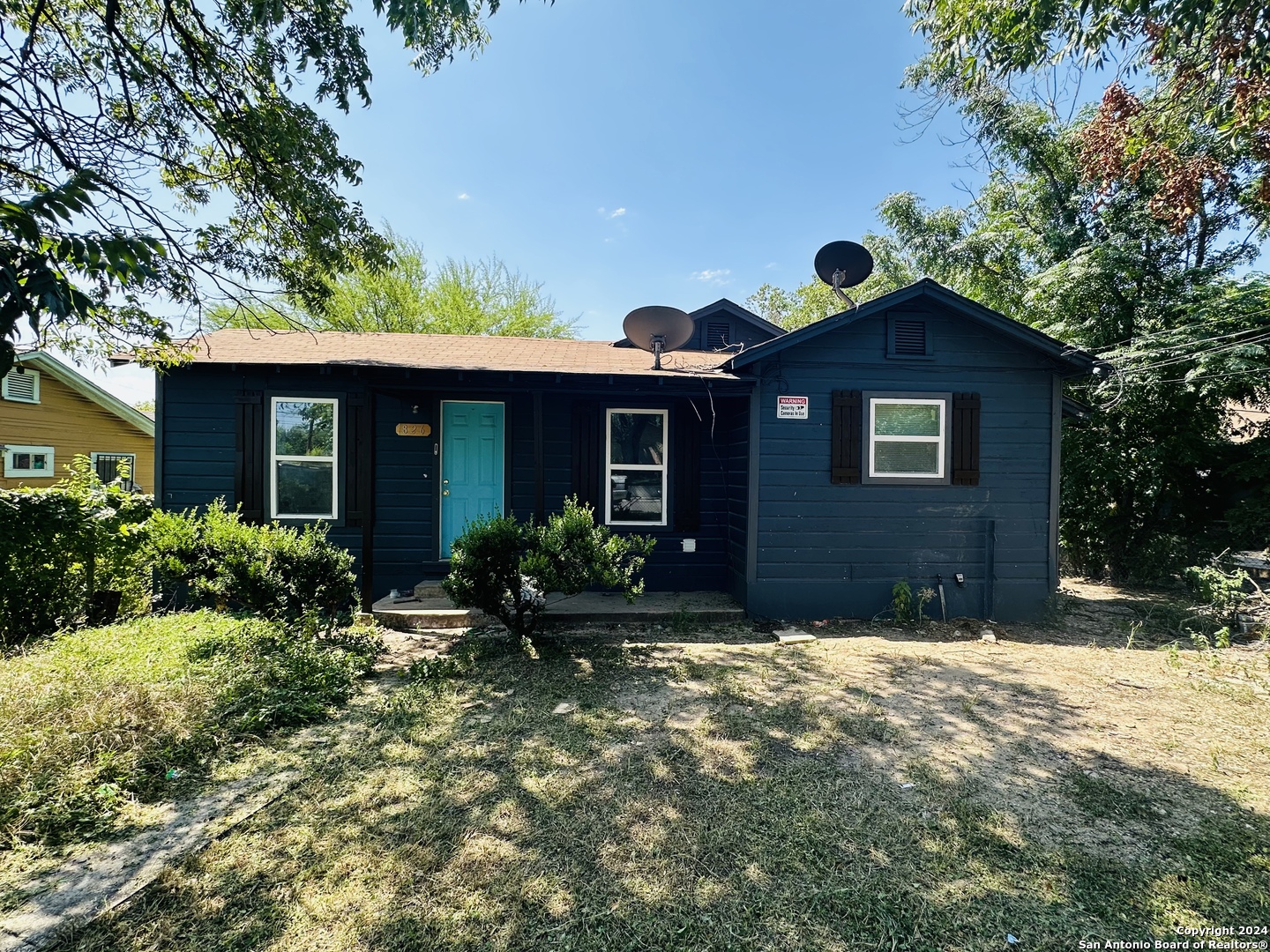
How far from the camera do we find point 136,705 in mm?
3018

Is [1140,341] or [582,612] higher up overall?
[1140,341]

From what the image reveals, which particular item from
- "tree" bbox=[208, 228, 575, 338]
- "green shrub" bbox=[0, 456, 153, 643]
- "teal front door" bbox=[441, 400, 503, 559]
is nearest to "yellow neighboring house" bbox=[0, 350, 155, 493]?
"tree" bbox=[208, 228, 575, 338]

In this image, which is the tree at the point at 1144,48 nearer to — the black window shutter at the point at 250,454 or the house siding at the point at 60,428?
the black window shutter at the point at 250,454

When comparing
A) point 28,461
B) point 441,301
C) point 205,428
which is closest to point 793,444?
point 205,428

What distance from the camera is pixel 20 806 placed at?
2309 millimetres

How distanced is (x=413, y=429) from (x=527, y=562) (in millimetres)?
3122

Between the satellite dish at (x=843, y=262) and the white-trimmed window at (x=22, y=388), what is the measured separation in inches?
614

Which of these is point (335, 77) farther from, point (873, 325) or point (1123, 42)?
point (1123, 42)

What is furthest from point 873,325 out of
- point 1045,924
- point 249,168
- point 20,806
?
point 20,806

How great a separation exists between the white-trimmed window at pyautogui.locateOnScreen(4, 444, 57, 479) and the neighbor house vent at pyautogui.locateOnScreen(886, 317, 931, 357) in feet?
55.7

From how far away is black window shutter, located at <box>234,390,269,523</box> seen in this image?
6.34 meters

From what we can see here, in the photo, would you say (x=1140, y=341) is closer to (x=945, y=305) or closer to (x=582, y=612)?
(x=945, y=305)

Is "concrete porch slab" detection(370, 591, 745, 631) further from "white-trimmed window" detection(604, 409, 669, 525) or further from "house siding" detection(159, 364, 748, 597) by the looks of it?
"white-trimmed window" detection(604, 409, 669, 525)

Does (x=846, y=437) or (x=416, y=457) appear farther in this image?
(x=416, y=457)
